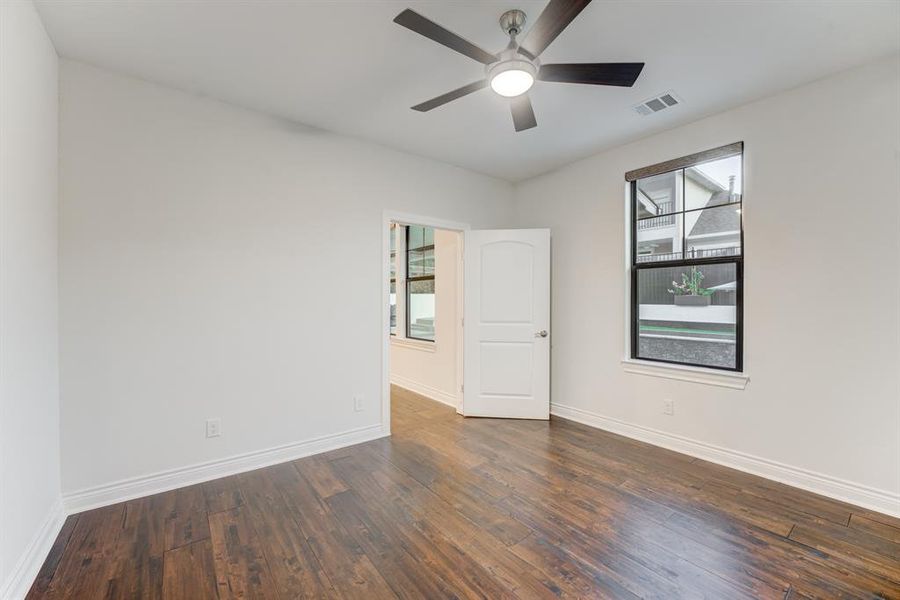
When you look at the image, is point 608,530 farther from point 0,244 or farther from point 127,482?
point 0,244

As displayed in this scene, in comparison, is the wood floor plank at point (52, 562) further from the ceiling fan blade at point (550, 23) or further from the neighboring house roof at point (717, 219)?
the neighboring house roof at point (717, 219)

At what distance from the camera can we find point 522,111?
2.25 m

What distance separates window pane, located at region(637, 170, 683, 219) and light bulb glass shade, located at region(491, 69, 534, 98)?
6.56 feet

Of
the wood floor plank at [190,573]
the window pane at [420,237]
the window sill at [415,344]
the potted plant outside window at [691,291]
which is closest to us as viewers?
the wood floor plank at [190,573]

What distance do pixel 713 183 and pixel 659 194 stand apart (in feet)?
1.40

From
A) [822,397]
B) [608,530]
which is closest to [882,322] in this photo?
[822,397]

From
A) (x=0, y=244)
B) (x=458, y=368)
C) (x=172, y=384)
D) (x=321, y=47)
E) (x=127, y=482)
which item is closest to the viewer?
(x=0, y=244)

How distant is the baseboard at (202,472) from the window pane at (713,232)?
10.3 feet

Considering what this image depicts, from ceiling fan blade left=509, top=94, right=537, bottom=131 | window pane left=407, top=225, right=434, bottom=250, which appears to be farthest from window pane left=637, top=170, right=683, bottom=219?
window pane left=407, top=225, right=434, bottom=250

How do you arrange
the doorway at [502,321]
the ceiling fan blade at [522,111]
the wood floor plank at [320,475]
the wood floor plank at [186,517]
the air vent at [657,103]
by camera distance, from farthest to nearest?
1. the doorway at [502,321]
2. the air vent at [657,103]
3. the wood floor plank at [320,475]
4. the ceiling fan blade at [522,111]
5. the wood floor plank at [186,517]

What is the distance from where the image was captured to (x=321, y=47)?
2180 millimetres

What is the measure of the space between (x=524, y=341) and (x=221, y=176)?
3057 mm

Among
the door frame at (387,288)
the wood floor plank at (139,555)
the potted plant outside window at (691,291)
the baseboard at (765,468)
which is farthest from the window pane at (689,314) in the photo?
the wood floor plank at (139,555)

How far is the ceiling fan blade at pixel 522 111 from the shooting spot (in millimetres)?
2147
